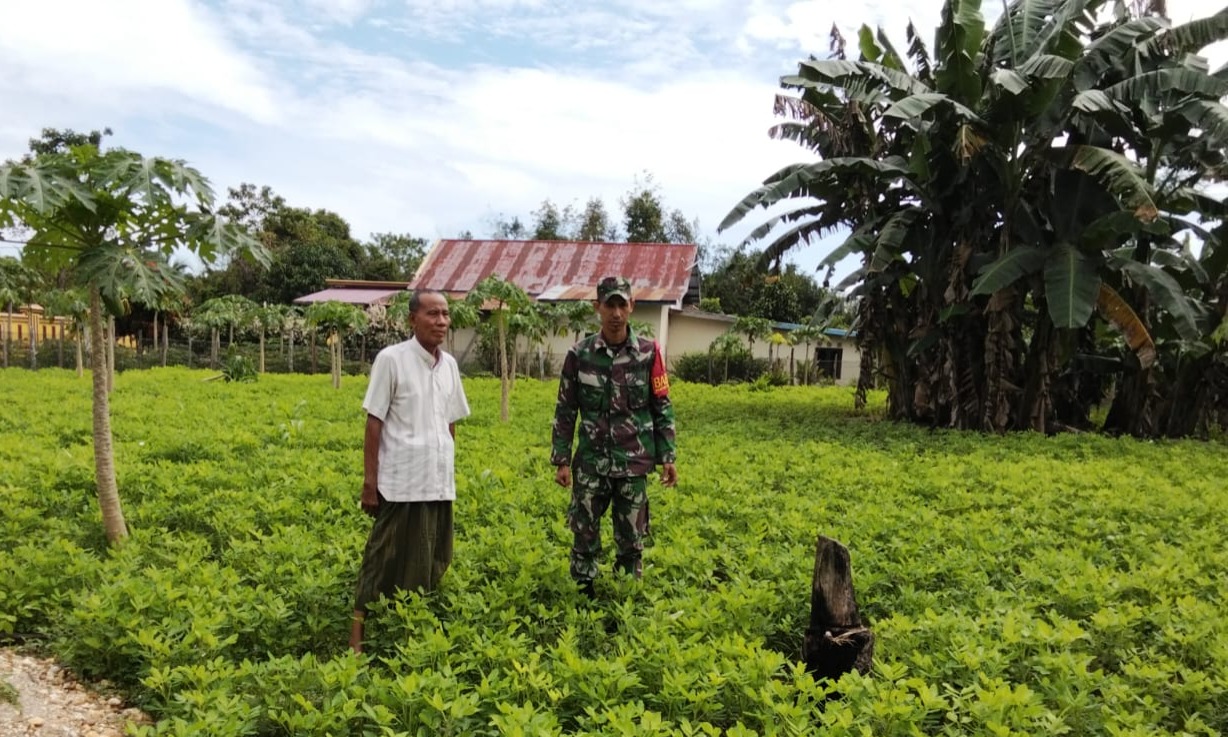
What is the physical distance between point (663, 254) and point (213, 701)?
29.0 m

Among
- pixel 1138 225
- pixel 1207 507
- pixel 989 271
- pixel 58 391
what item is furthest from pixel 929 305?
pixel 58 391

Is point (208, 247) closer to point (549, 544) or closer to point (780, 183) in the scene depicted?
point (549, 544)

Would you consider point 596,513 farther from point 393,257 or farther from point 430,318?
point 393,257

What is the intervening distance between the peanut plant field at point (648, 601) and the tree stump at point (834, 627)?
7.3 inches

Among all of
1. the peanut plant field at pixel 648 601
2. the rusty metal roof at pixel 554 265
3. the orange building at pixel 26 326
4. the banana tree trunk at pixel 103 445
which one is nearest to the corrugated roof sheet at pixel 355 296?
the rusty metal roof at pixel 554 265

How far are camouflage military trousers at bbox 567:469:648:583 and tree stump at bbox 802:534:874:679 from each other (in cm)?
120

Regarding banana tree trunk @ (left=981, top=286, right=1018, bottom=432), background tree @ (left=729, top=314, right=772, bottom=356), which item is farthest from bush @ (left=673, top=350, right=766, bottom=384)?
banana tree trunk @ (left=981, top=286, right=1018, bottom=432)

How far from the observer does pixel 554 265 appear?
31766 millimetres

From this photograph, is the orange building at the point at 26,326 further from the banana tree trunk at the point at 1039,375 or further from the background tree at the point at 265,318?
the banana tree trunk at the point at 1039,375

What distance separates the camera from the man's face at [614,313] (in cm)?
454

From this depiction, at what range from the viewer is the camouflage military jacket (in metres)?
4.78

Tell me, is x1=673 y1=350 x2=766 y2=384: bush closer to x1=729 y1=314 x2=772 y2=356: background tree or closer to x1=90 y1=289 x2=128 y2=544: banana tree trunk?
x1=729 y1=314 x2=772 y2=356: background tree

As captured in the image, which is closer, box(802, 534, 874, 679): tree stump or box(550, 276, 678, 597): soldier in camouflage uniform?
box(802, 534, 874, 679): tree stump

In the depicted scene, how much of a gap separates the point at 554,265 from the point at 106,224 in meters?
26.7
